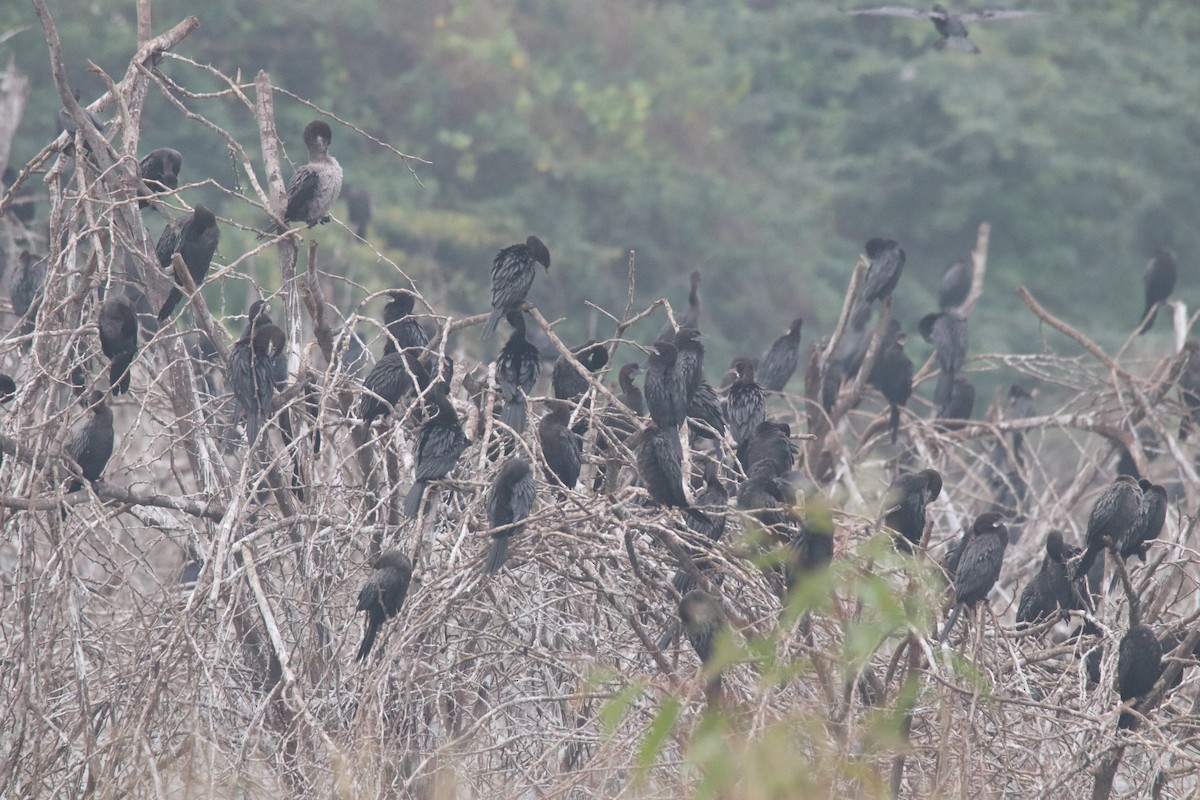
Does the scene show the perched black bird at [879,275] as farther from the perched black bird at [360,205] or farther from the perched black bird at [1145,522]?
the perched black bird at [360,205]

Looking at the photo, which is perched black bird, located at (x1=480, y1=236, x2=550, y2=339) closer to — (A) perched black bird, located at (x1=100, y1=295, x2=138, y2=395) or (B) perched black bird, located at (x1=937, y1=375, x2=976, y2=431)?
(A) perched black bird, located at (x1=100, y1=295, x2=138, y2=395)

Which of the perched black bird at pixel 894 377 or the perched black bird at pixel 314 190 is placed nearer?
the perched black bird at pixel 314 190

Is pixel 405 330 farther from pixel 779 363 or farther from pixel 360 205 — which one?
pixel 360 205

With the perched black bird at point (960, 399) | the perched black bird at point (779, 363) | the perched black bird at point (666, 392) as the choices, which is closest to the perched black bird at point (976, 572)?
the perched black bird at point (666, 392)

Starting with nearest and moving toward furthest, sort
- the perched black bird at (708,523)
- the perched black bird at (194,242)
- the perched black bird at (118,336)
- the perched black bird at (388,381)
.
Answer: the perched black bird at (708,523), the perched black bird at (118,336), the perched black bird at (388,381), the perched black bird at (194,242)

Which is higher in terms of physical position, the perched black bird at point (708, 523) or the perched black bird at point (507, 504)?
the perched black bird at point (507, 504)

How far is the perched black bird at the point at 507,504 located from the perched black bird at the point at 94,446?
1.35 metres

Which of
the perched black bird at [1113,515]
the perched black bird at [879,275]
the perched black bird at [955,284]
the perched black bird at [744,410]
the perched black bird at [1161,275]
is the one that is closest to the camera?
the perched black bird at [1113,515]

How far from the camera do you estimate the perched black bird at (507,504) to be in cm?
434

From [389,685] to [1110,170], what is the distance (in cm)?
1621

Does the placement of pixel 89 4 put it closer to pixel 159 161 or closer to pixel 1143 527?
pixel 159 161

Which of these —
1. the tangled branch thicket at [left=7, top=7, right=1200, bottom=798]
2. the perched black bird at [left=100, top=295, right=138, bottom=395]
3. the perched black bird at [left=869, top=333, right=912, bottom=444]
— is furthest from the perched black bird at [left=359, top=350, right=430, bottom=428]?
the perched black bird at [left=869, top=333, right=912, bottom=444]

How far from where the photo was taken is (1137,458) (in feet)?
21.8

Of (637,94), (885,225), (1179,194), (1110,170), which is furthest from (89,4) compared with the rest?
(1179,194)
